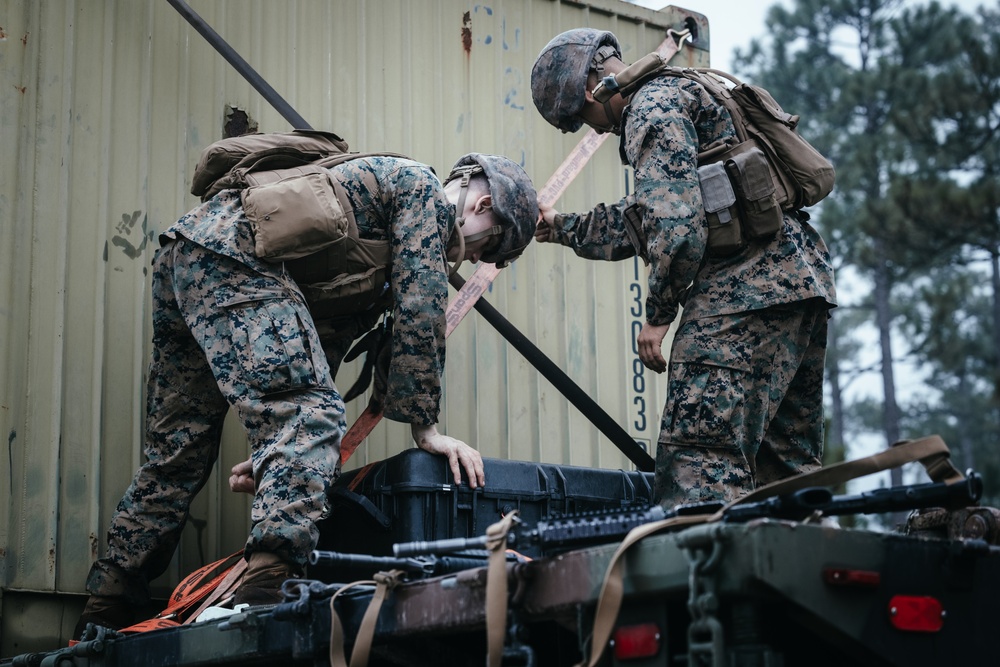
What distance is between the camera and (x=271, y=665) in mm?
2939

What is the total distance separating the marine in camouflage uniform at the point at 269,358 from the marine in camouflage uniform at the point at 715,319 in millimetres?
580

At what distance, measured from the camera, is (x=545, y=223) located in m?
4.76

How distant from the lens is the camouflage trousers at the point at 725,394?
12.9 feet

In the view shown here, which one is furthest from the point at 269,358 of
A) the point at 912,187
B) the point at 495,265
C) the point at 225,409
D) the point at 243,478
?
the point at 912,187

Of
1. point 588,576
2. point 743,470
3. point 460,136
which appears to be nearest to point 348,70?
point 460,136

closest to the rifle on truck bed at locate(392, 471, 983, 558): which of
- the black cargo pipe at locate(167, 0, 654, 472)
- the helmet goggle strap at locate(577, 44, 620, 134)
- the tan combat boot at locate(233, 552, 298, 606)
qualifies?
the tan combat boot at locate(233, 552, 298, 606)

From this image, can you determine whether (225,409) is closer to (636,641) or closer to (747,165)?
(747,165)

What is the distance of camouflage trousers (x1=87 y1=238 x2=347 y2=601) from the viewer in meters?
3.45

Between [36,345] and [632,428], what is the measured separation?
103 inches

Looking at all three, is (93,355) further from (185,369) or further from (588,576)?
(588,576)

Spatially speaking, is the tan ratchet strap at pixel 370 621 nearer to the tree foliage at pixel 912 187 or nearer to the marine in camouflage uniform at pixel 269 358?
the marine in camouflage uniform at pixel 269 358

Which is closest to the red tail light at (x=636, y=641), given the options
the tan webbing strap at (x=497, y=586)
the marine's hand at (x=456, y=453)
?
the tan webbing strap at (x=497, y=586)

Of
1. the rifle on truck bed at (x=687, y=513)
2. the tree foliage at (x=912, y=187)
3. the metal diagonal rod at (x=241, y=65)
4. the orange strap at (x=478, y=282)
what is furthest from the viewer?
the tree foliage at (x=912, y=187)

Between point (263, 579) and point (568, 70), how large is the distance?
2056mm
